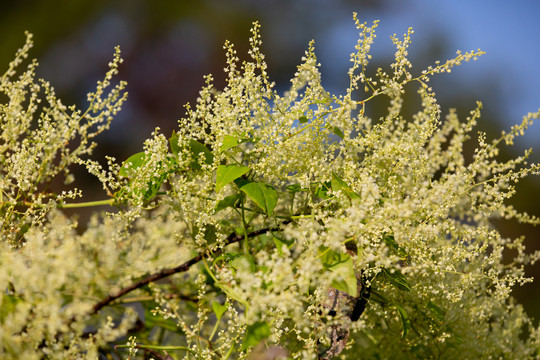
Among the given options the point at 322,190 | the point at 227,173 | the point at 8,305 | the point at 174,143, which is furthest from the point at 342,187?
the point at 8,305

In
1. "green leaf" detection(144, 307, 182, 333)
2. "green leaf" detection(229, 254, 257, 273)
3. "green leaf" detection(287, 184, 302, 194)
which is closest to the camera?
"green leaf" detection(229, 254, 257, 273)

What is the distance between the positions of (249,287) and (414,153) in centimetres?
39

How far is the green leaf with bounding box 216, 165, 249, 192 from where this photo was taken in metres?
0.64

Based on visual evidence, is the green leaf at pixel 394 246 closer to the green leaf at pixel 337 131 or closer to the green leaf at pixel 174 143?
the green leaf at pixel 337 131

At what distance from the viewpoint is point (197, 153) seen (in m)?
0.73

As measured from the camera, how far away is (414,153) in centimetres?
76

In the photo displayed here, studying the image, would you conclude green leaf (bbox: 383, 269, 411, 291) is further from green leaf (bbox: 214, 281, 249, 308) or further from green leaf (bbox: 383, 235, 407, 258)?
green leaf (bbox: 214, 281, 249, 308)

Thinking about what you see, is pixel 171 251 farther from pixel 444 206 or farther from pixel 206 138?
pixel 444 206

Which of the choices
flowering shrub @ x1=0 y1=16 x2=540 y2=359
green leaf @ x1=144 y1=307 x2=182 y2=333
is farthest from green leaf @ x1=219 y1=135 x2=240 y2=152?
green leaf @ x1=144 y1=307 x2=182 y2=333

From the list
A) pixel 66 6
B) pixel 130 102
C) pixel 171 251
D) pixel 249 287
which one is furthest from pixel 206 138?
pixel 66 6

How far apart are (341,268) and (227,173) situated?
0.68ft

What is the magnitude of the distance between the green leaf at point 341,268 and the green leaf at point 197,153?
0.81ft

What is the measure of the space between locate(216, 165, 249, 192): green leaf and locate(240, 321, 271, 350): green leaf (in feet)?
0.63

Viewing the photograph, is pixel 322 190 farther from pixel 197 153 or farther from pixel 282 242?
pixel 197 153
